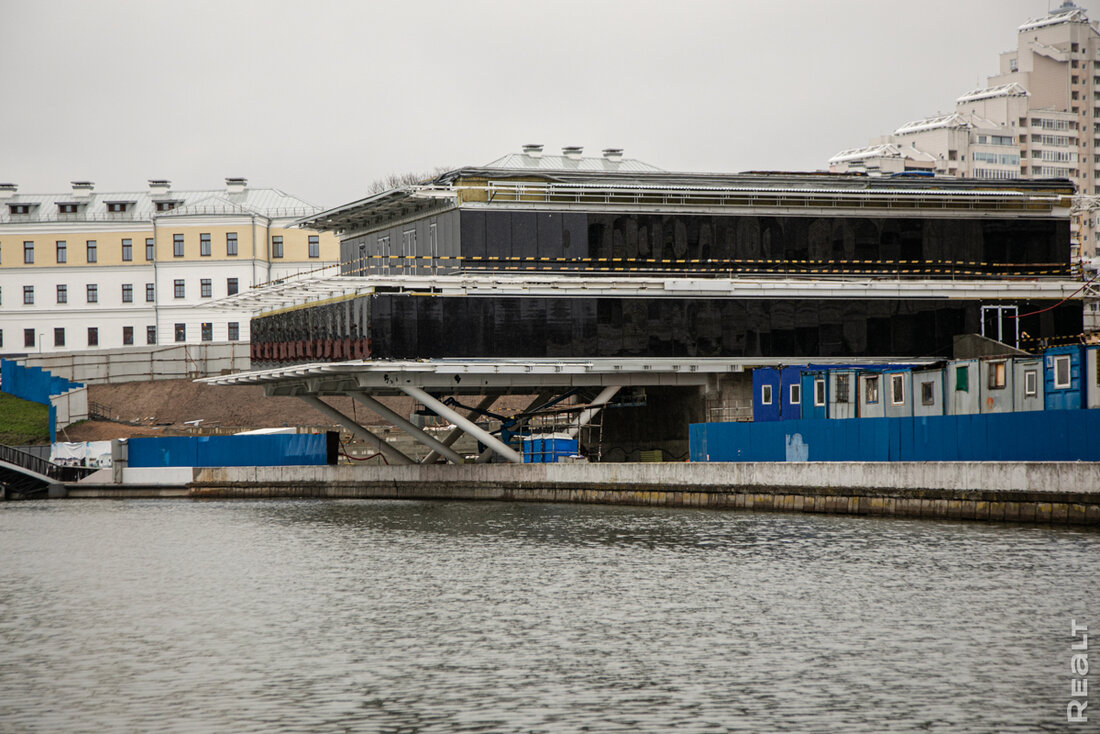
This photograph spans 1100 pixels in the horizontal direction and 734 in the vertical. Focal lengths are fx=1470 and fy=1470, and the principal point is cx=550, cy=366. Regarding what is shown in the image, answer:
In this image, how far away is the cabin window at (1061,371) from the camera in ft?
131

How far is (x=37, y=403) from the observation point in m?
94.6

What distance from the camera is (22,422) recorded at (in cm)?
8962

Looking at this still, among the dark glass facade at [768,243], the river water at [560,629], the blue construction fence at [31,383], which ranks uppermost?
the dark glass facade at [768,243]

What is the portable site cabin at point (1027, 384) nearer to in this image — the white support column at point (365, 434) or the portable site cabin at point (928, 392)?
the portable site cabin at point (928, 392)

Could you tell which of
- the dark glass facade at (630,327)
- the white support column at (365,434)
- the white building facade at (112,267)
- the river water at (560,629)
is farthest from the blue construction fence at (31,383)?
the river water at (560,629)

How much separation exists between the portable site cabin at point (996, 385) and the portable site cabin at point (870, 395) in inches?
215

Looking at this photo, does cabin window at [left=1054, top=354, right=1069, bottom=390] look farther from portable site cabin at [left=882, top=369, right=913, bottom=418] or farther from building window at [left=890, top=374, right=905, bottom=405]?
building window at [left=890, top=374, right=905, bottom=405]

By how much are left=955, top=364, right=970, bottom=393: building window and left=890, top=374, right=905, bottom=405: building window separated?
311 centimetres

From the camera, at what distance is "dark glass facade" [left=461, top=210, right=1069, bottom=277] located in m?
58.9

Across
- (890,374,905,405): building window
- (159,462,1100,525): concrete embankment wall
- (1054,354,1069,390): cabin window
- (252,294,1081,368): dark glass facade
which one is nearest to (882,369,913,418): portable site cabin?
(890,374,905,405): building window

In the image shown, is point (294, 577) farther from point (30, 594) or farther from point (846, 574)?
point (846, 574)

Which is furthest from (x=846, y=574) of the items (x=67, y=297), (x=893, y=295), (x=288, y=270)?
(x=67, y=297)

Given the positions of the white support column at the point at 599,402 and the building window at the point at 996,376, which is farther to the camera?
the white support column at the point at 599,402

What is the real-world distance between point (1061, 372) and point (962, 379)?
531cm
